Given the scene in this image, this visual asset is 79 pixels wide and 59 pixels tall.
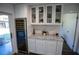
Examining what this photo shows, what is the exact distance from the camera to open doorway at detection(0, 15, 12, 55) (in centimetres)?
102

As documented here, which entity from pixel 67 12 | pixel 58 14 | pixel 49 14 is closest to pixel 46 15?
pixel 49 14

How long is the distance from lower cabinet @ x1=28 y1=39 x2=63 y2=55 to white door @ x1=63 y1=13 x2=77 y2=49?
129 mm

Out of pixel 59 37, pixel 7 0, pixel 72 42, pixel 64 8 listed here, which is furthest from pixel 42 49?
pixel 7 0

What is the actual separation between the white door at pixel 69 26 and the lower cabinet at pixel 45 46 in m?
0.13

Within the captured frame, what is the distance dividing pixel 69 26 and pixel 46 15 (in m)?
0.34

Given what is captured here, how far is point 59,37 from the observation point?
106 cm

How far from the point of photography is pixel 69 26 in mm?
1037

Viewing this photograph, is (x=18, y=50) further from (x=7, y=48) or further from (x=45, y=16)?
(x=45, y=16)

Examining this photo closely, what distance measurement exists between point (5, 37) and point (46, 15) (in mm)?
629

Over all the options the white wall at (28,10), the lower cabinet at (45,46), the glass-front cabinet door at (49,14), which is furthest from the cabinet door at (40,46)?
the glass-front cabinet door at (49,14)

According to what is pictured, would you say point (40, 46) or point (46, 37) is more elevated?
point (46, 37)

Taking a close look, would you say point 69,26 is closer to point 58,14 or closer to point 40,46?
point 58,14

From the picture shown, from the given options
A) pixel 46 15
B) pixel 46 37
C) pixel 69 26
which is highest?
pixel 46 15

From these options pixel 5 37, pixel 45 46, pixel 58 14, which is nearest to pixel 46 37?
pixel 45 46
